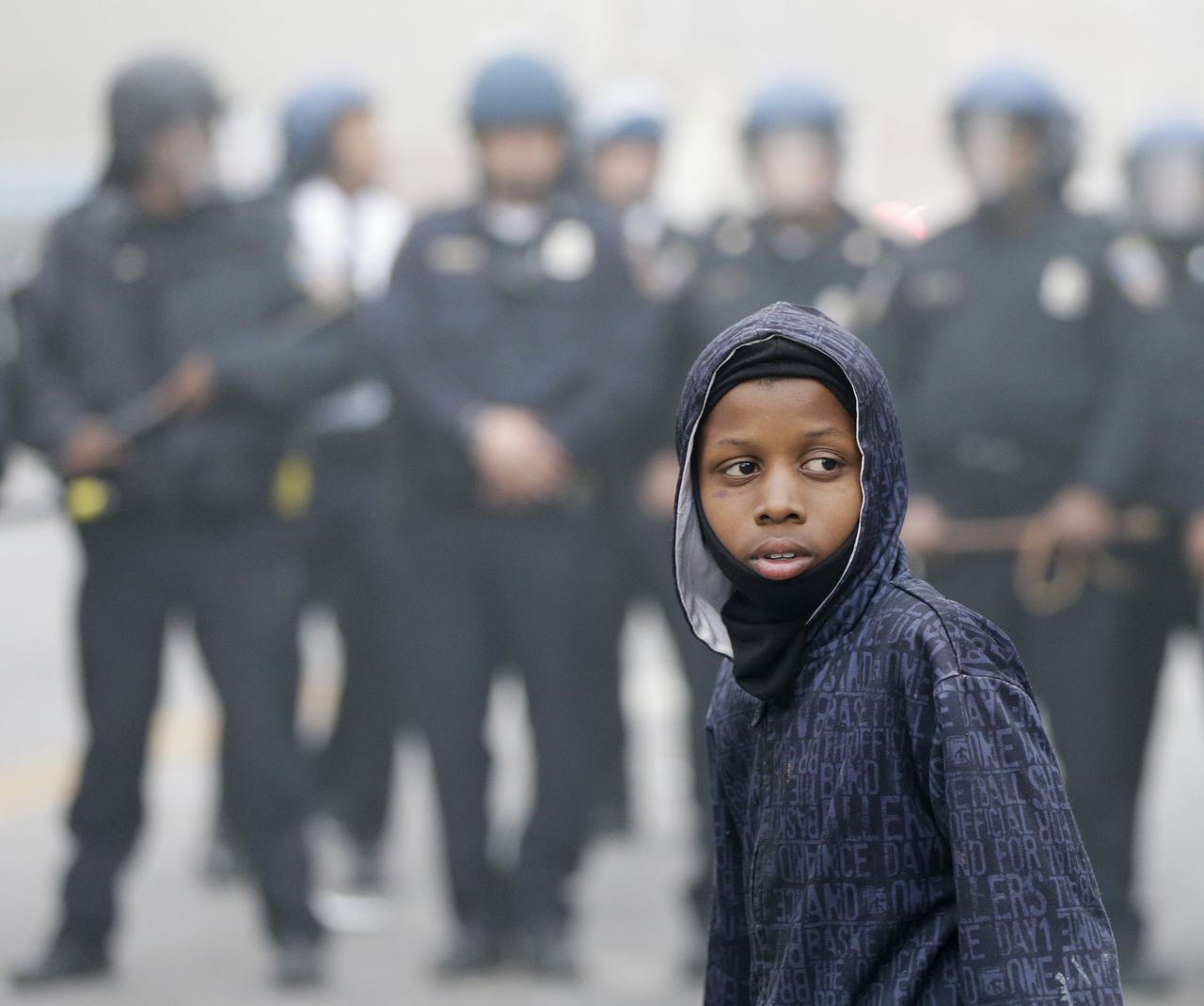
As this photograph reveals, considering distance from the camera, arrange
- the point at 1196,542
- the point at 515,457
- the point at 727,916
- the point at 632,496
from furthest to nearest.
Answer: the point at 632,496, the point at 515,457, the point at 1196,542, the point at 727,916

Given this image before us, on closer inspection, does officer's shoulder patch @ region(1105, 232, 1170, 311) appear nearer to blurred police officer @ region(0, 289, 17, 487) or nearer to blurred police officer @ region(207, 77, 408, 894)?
blurred police officer @ region(207, 77, 408, 894)

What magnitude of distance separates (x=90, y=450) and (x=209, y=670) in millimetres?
655

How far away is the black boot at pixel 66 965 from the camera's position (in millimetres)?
5289

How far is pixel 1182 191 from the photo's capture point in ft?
18.3

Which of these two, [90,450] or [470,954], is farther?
[470,954]

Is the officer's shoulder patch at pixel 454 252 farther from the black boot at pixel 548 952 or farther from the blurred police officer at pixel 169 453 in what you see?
the black boot at pixel 548 952

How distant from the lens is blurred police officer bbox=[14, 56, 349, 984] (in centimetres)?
527

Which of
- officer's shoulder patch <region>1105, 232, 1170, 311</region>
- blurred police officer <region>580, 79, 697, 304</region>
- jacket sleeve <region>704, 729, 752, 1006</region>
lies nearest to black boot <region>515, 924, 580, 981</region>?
officer's shoulder patch <region>1105, 232, 1170, 311</region>

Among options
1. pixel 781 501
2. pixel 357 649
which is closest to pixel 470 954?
pixel 357 649

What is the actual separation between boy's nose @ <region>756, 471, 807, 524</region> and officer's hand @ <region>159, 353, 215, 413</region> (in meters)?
3.44

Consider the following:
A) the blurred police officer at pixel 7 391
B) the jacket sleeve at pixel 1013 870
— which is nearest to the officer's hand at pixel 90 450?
the blurred police officer at pixel 7 391

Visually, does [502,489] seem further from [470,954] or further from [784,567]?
[784,567]

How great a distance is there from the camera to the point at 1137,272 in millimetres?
5289

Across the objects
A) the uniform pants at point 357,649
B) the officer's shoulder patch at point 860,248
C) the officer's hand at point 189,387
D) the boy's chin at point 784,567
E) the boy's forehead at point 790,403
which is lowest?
the uniform pants at point 357,649
